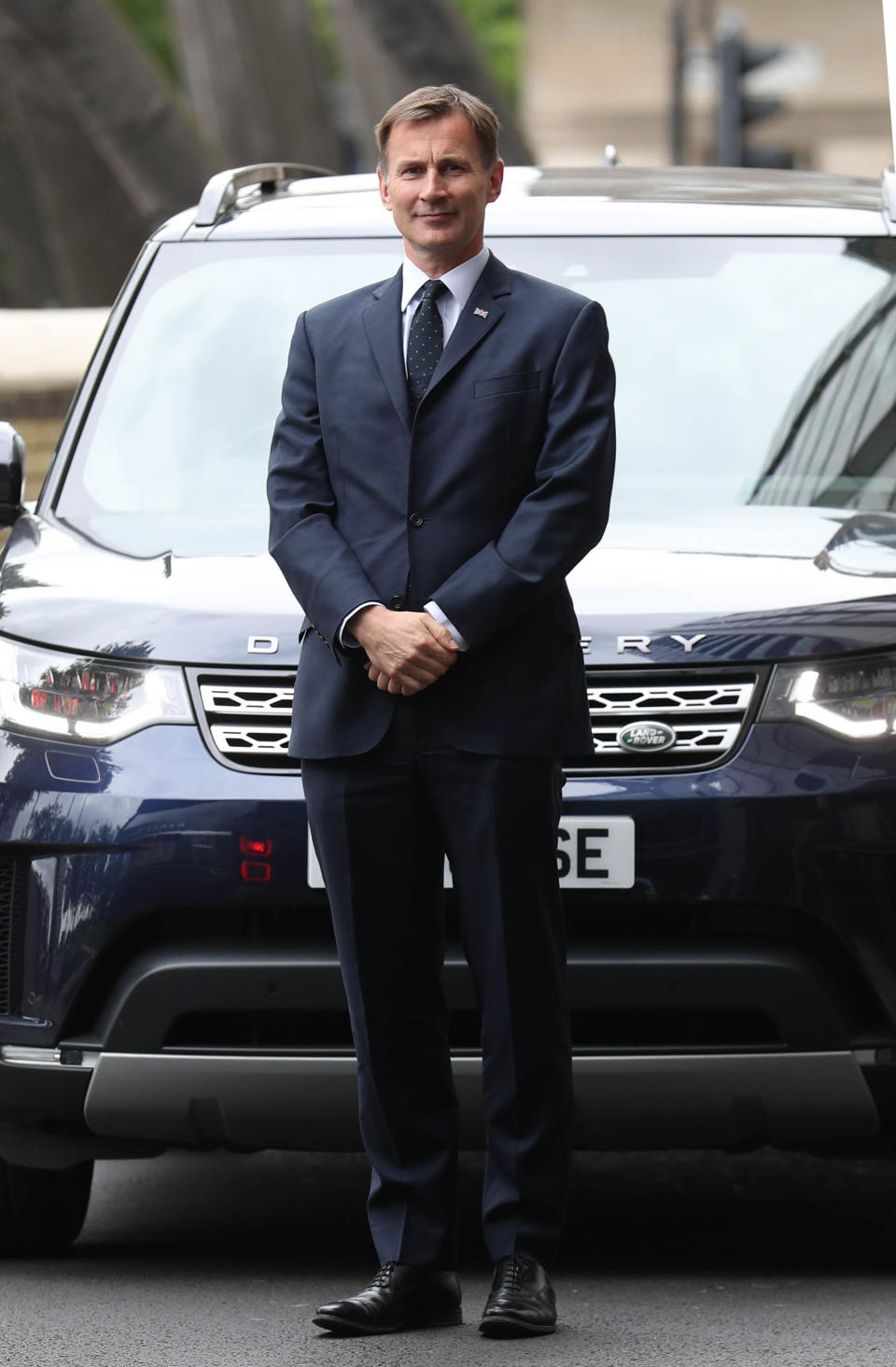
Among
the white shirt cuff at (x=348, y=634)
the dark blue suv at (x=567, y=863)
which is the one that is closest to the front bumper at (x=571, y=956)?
the dark blue suv at (x=567, y=863)

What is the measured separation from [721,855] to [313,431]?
0.97 m

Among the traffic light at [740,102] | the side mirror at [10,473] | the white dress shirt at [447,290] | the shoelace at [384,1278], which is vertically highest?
the traffic light at [740,102]

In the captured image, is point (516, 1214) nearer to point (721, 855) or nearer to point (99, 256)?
point (721, 855)

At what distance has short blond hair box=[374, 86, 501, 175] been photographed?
430 centimetres

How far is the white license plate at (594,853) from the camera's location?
4.48 meters

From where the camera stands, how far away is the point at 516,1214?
14.4 ft

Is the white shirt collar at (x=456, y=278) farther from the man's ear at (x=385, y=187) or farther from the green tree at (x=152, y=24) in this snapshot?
the green tree at (x=152, y=24)

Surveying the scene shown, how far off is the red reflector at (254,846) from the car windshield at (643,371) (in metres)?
1.01

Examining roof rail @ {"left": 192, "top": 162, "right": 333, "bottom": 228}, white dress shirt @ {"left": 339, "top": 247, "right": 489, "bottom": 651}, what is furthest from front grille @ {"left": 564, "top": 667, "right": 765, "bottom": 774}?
roof rail @ {"left": 192, "top": 162, "right": 333, "bottom": 228}

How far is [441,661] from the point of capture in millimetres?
4188

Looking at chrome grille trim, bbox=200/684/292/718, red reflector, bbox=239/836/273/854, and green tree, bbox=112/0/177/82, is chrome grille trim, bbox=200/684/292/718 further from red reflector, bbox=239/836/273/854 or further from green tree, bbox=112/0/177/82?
green tree, bbox=112/0/177/82

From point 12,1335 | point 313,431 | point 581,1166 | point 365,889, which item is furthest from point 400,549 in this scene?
point 581,1166

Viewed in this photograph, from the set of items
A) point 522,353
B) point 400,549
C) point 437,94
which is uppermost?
point 437,94

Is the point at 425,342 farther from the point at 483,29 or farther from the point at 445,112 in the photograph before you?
the point at 483,29
